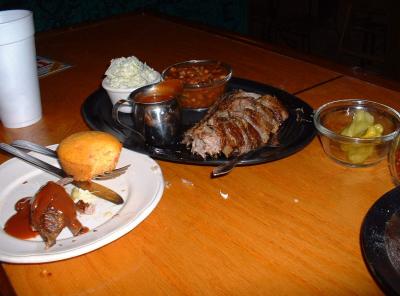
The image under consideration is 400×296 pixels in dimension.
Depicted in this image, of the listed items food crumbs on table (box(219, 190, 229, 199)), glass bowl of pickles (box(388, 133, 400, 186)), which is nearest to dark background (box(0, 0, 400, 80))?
glass bowl of pickles (box(388, 133, 400, 186))

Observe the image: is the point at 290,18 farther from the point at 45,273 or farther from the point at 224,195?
the point at 45,273

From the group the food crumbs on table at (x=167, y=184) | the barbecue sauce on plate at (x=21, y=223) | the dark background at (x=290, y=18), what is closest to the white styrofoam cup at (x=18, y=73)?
the barbecue sauce on plate at (x=21, y=223)

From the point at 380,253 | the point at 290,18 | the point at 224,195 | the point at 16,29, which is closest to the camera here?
the point at 380,253

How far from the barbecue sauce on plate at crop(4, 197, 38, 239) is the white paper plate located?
2 cm

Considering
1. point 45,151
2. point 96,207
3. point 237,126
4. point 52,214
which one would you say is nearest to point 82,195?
point 96,207

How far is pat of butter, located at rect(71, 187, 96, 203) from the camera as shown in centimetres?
138

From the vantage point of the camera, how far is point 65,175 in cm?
149

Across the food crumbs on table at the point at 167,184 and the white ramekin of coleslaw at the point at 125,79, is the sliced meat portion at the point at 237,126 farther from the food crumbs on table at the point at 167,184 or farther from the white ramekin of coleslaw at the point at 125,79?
the white ramekin of coleslaw at the point at 125,79

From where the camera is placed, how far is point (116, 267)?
1165mm

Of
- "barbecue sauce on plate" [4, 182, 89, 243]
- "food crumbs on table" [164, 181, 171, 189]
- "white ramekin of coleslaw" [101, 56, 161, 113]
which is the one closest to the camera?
"barbecue sauce on plate" [4, 182, 89, 243]

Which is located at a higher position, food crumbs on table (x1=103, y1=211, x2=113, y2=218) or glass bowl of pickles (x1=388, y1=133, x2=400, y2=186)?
glass bowl of pickles (x1=388, y1=133, x2=400, y2=186)

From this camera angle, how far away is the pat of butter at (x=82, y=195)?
138cm

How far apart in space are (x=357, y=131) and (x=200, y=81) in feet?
2.77

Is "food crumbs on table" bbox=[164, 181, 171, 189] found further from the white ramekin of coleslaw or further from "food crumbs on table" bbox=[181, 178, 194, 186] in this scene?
the white ramekin of coleslaw
